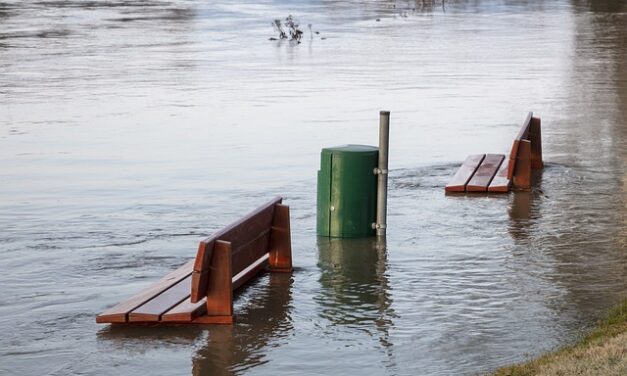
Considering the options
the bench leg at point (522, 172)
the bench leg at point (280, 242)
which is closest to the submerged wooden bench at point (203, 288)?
the bench leg at point (280, 242)

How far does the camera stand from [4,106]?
21.1m

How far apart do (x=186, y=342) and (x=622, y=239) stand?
4.43 meters

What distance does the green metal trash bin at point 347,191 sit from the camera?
1134 cm

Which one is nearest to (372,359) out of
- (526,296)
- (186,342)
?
(186,342)

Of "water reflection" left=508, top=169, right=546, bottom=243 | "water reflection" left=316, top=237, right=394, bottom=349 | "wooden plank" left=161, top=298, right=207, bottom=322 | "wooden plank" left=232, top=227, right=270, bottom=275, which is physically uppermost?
"wooden plank" left=232, top=227, right=270, bottom=275

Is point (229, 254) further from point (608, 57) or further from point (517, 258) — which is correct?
point (608, 57)

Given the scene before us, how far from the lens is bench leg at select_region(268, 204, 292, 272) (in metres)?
10.3

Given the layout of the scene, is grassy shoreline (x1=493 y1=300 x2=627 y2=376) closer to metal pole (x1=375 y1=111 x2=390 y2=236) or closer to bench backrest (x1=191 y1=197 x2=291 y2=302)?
bench backrest (x1=191 y1=197 x2=291 y2=302)

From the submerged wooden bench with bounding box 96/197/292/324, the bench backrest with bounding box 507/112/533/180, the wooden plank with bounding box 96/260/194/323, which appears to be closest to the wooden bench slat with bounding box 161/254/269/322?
the submerged wooden bench with bounding box 96/197/292/324

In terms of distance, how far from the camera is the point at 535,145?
15.1 m

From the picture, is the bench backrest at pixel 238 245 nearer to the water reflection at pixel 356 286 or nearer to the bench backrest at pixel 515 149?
the water reflection at pixel 356 286

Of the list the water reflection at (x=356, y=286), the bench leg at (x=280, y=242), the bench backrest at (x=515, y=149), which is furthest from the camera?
the bench backrest at (x=515, y=149)

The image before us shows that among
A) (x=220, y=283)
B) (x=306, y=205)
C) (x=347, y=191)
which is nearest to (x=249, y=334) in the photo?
(x=220, y=283)

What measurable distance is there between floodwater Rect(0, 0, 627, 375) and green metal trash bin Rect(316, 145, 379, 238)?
0.18 meters
